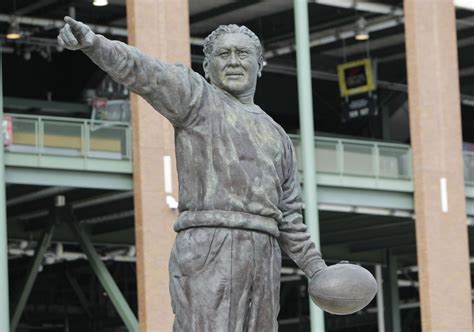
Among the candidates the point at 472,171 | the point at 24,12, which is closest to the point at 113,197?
the point at 24,12

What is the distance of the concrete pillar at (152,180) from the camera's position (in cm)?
3594

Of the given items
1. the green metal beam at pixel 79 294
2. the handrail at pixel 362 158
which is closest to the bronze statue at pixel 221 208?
the handrail at pixel 362 158

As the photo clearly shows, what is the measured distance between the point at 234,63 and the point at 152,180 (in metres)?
27.1

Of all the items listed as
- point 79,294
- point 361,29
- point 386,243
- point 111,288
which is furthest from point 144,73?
point 79,294

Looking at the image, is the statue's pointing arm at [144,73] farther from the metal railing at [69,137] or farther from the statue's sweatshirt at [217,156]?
the metal railing at [69,137]

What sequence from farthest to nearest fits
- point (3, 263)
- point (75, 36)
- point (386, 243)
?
point (386, 243) < point (3, 263) < point (75, 36)

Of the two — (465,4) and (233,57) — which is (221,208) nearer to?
(233,57)

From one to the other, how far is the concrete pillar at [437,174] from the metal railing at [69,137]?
7856mm

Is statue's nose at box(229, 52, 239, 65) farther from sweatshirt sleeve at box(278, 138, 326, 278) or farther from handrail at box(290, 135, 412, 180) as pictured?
handrail at box(290, 135, 412, 180)

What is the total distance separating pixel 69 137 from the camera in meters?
36.7

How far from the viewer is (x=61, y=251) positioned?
1882 inches

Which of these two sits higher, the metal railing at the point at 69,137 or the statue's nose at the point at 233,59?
the metal railing at the point at 69,137

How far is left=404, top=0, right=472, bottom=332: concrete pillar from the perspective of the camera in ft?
131

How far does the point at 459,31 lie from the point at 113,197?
13.9 m
